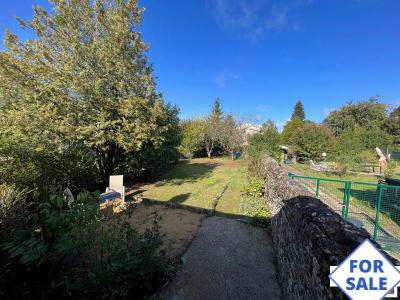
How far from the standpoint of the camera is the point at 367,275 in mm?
1255

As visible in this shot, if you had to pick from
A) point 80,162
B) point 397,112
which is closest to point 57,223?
point 80,162

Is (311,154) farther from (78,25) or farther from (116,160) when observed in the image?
(78,25)

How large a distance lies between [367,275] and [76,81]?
9.93m

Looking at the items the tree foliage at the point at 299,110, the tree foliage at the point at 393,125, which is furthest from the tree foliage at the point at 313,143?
the tree foliage at the point at 299,110

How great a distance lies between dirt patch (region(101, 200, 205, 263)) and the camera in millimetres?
4675

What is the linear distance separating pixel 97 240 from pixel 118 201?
476 centimetres

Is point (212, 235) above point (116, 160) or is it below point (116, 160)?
below

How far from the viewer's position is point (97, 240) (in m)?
3.33

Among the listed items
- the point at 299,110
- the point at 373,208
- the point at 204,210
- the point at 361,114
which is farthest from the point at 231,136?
the point at 299,110

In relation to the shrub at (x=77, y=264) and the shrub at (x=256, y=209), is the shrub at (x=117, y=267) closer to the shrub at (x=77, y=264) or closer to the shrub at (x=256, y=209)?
the shrub at (x=77, y=264)

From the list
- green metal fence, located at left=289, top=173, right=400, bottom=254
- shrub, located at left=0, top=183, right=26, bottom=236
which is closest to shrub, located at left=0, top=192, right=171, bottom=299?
shrub, located at left=0, top=183, right=26, bottom=236

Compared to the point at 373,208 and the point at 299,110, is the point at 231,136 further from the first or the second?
the point at 299,110

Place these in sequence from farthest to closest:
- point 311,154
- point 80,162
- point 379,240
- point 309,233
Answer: point 311,154 → point 80,162 → point 379,240 → point 309,233

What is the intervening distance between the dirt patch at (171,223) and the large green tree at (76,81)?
10.3 feet
